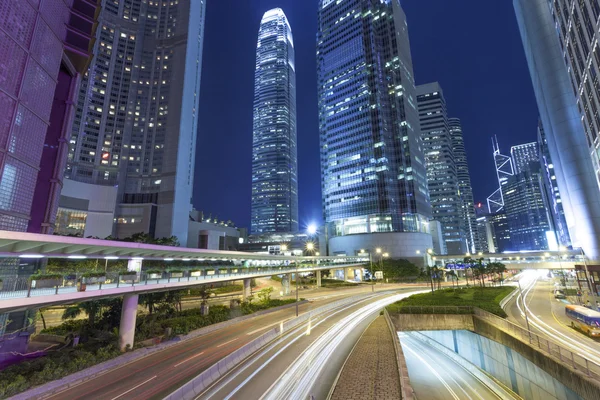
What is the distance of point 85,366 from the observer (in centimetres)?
2042

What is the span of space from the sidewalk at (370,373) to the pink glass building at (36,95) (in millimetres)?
43844

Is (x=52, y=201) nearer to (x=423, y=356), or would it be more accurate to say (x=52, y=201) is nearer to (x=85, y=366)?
(x=85, y=366)

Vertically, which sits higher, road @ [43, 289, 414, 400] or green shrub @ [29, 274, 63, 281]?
green shrub @ [29, 274, 63, 281]

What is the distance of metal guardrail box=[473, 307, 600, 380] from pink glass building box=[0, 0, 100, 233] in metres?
58.4

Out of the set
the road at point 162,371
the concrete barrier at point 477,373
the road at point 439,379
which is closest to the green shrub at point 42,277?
the road at point 162,371

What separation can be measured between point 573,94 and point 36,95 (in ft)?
380

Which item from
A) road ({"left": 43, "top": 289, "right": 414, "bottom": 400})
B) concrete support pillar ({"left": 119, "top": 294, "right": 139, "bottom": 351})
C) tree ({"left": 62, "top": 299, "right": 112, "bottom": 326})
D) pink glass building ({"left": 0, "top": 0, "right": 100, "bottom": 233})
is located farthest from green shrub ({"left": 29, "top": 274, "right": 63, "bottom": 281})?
pink glass building ({"left": 0, "top": 0, "right": 100, "bottom": 233})

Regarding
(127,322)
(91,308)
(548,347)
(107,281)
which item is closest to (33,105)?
(91,308)

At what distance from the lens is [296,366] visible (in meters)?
20.5

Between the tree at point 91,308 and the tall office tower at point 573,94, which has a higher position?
the tall office tower at point 573,94

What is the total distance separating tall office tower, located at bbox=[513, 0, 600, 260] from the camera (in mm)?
42688

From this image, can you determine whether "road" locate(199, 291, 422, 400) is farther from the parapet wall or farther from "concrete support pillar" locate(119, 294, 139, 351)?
the parapet wall

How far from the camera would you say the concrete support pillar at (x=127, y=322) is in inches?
965

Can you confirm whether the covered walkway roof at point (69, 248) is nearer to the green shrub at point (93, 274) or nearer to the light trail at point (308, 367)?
the green shrub at point (93, 274)
